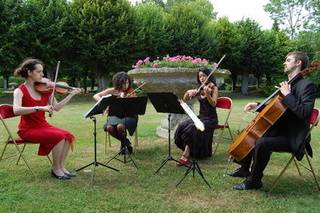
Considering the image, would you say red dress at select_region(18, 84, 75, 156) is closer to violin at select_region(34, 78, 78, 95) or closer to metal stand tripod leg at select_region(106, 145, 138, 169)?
violin at select_region(34, 78, 78, 95)

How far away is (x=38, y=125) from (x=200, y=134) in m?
2.60

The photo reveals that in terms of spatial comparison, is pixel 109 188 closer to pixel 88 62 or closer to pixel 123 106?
pixel 123 106

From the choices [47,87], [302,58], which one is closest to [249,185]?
[302,58]

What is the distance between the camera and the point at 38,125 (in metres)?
6.00

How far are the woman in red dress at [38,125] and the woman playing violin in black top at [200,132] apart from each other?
1817mm

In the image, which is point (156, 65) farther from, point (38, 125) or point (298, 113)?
point (298, 113)

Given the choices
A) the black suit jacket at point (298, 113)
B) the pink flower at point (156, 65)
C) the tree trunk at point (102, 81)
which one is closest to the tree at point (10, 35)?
the tree trunk at point (102, 81)

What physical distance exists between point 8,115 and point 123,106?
5.44 ft

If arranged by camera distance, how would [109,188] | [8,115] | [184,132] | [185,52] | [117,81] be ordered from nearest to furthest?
[109,188]
[8,115]
[184,132]
[117,81]
[185,52]

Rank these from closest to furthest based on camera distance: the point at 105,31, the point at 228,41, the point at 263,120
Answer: the point at 263,120
the point at 105,31
the point at 228,41

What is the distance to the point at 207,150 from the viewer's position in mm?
7164

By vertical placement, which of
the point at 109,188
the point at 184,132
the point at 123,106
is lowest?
the point at 109,188

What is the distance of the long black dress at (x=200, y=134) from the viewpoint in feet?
22.1

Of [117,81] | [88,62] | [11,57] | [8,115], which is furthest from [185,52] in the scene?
[8,115]
